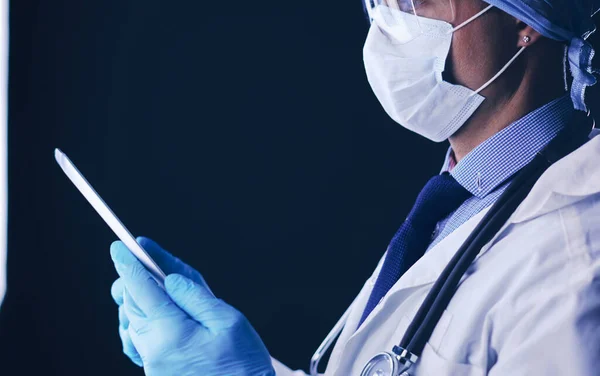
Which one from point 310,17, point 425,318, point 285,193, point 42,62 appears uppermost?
point 42,62

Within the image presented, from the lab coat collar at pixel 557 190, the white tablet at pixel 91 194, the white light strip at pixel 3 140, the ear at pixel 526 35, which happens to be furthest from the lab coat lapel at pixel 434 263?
the white light strip at pixel 3 140

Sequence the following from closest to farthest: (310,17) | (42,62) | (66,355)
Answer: (42,62), (66,355), (310,17)

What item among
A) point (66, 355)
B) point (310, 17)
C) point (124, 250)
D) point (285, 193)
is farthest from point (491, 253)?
point (66, 355)

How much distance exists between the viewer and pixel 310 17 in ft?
6.75

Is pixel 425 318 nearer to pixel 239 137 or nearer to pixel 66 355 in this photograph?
pixel 239 137

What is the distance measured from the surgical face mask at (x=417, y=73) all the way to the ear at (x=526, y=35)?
0.05 feet

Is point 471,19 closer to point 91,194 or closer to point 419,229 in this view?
point 419,229

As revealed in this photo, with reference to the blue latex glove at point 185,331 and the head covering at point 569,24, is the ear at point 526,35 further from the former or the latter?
the blue latex glove at point 185,331

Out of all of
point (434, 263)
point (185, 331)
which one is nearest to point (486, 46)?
point (434, 263)

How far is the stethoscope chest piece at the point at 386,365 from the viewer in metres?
0.95

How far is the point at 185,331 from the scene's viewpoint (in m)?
1.03

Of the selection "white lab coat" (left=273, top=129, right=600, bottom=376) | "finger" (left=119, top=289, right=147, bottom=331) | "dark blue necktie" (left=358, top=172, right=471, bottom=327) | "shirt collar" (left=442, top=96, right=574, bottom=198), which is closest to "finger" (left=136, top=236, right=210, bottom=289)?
"finger" (left=119, top=289, right=147, bottom=331)

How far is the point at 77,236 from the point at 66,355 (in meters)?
0.37

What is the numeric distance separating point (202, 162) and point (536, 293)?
50.7 inches
